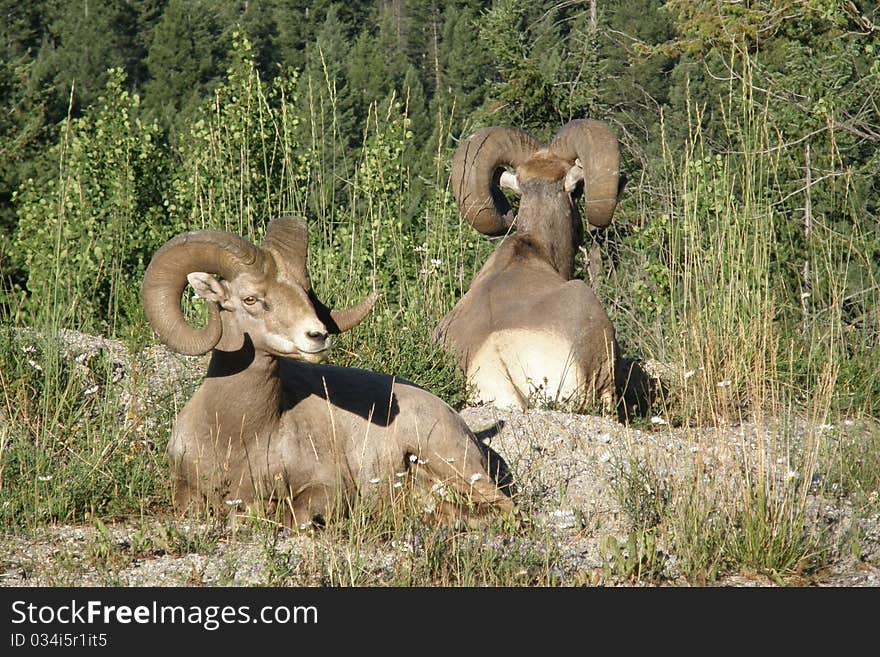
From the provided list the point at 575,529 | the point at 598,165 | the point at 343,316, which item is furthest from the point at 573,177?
the point at 575,529

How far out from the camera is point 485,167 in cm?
1104

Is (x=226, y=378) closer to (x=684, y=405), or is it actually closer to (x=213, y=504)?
(x=213, y=504)

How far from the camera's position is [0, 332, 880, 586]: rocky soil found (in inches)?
220

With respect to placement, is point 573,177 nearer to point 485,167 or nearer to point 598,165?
point 598,165

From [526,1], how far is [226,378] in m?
9.62

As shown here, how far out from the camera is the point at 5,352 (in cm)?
805

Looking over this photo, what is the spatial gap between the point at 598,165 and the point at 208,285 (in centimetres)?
465

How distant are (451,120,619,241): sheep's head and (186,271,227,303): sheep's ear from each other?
4603 mm

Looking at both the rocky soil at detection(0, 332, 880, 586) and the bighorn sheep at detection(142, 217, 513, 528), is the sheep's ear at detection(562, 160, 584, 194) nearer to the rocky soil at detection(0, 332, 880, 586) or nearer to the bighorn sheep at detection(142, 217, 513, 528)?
the rocky soil at detection(0, 332, 880, 586)

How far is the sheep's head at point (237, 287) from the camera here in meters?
6.38

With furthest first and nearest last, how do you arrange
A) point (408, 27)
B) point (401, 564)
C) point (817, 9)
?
1. point (408, 27)
2. point (817, 9)
3. point (401, 564)

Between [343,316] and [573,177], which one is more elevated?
[573,177]

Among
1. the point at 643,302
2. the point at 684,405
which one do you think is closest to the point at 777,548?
the point at 684,405

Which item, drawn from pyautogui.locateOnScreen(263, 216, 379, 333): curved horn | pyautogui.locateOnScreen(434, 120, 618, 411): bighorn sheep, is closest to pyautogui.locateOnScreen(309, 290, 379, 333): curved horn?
pyautogui.locateOnScreen(263, 216, 379, 333): curved horn
